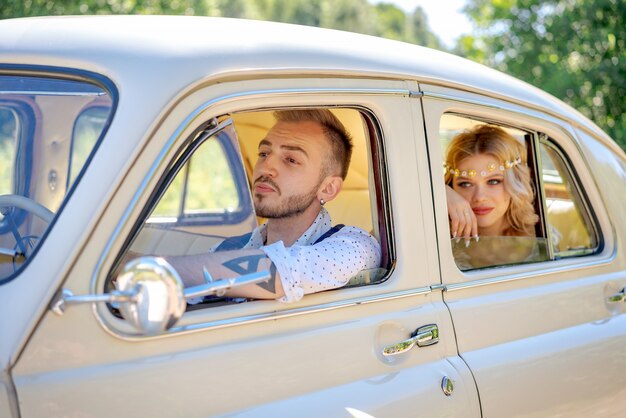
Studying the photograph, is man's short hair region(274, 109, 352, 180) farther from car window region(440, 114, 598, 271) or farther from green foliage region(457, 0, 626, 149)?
green foliage region(457, 0, 626, 149)

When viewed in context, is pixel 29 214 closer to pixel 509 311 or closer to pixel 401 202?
pixel 401 202

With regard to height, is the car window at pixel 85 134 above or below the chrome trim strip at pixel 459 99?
below

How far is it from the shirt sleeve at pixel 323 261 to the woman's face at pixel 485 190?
2.36 ft

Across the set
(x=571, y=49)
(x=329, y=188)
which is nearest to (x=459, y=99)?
(x=329, y=188)

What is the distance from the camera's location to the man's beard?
2809 millimetres

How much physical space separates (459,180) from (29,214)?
1688 millimetres

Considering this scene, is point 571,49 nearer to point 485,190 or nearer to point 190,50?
point 485,190

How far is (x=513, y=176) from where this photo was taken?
10.5 ft

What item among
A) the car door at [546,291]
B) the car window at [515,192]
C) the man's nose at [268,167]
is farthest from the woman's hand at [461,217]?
the man's nose at [268,167]

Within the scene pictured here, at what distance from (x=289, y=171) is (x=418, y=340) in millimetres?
765

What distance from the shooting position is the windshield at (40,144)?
2.09 metres

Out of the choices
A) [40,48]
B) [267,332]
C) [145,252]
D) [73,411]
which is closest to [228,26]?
[40,48]

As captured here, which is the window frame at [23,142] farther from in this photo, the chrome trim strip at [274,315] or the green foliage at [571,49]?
the green foliage at [571,49]

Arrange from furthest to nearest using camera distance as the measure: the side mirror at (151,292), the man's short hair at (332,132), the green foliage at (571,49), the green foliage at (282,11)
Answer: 1. the green foliage at (571,49)
2. the green foliage at (282,11)
3. the man's short hair at (332,132)
4. the side mirror at (151,292)
